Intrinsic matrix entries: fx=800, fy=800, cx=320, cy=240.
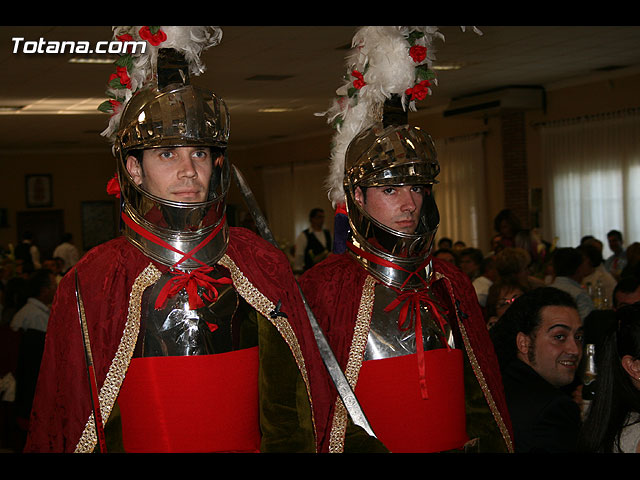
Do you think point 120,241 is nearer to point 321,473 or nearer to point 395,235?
point 395,235

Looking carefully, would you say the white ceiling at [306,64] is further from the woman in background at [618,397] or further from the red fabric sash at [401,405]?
the woman in background at [618,397]

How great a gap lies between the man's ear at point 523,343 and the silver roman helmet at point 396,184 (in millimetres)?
517

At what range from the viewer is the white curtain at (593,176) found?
10.3 metres

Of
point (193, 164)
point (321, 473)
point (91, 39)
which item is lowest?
point (321, 473)

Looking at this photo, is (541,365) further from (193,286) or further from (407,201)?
(193,286)

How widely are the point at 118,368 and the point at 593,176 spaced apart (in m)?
9.94

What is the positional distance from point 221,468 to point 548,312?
229 centimetres

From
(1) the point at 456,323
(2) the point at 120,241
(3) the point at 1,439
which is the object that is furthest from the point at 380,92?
(3) the point at 1,439

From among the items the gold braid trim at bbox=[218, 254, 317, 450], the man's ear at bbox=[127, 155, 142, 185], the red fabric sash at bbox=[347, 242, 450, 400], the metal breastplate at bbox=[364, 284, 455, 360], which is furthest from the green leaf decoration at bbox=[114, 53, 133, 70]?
the metal breastplate at bbox=[364, 284, 455, 360]

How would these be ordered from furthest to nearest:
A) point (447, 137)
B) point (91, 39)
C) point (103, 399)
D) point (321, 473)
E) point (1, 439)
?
point (447, 137)
point (91, 39)
point (1, 439)
point (103, 399)
point (321, 473)

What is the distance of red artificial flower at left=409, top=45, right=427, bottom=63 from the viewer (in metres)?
2.74

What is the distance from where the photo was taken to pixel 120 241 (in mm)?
2107

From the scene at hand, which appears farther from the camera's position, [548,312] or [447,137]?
[447,137]

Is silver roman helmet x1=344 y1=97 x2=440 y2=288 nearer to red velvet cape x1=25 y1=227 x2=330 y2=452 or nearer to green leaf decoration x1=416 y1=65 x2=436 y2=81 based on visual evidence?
green leaf decoration x1=416 y1=65 x2=436 y2=81
